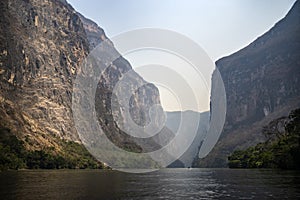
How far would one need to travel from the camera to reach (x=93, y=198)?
3462cm

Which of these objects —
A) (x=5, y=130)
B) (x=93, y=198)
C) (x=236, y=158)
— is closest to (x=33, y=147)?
(x=5, y=130)

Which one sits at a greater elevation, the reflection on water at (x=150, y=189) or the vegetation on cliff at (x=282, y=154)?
the vegetation on cliff at (x=282, y=154)

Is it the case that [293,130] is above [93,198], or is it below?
above

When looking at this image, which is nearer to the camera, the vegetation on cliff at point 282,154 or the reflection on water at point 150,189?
the reflection on water at point 150,189

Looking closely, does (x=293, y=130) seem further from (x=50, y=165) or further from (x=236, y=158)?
Result: (x=50, y=165)

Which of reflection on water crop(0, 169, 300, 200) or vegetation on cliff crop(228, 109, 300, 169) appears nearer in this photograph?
reflection on water crop(0, 169, 300, 200)

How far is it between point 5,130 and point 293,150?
417 ft

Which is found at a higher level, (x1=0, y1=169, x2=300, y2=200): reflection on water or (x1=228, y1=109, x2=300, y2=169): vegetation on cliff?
(x1=228, y1=109, x2=300, y2=169): vegetation on cliff

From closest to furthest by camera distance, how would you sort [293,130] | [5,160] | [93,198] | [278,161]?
[93,198]
[278,161]
[293,130]
[5,160]

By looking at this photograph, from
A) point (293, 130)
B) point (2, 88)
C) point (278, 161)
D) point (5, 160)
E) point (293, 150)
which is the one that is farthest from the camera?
point (2, 88)

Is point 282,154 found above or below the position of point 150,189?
above

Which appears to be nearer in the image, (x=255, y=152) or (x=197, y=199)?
(x=197, y=199)

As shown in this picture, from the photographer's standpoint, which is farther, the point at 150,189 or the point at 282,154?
the point at 282,154

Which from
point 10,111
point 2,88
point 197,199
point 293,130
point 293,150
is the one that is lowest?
point 197,199
